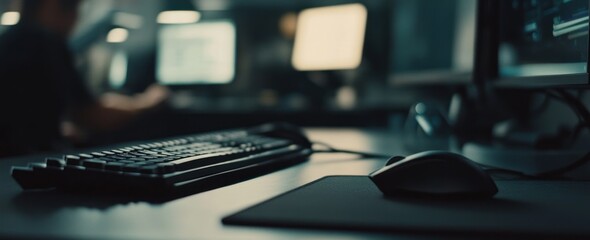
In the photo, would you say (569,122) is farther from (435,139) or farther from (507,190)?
(507,190)

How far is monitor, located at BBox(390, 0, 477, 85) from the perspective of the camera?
1.51m

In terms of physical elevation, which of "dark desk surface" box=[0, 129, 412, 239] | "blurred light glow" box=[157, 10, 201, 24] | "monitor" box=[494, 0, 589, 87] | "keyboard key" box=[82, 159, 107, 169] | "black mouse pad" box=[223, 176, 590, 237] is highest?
"blurred light glow" box=[157, 10, 201, 24]

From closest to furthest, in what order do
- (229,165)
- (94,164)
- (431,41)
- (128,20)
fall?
(94,164), (229,165), (431,41), (128,20)

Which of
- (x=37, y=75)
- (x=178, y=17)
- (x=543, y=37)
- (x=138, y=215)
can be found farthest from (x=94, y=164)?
(x=178, y=17)

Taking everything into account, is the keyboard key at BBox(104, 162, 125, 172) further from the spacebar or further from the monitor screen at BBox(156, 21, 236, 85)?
the monitor screen at BBox(156, 21, 236, 85)

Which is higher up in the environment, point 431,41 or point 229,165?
point 431,41

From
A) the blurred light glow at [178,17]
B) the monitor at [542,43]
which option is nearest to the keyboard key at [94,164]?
the monitor at [542,43]

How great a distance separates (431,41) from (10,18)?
53.6 inches

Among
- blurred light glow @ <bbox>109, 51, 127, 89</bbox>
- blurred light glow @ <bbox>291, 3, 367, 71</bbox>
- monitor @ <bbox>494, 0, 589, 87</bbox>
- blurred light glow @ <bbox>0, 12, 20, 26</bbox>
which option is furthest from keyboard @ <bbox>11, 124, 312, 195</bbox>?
blurred light glow @ <bbox>109, 51, 127, 89</bbox>

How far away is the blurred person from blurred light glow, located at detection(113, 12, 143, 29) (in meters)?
0.59

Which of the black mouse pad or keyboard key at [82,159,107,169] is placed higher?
keyboard key at [82,159,107,169]

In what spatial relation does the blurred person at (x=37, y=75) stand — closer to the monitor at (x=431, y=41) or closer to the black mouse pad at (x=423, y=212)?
the monitor at (x=431, y=41)

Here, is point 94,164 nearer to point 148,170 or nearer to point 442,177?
point 148,170

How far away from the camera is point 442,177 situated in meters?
0.52
